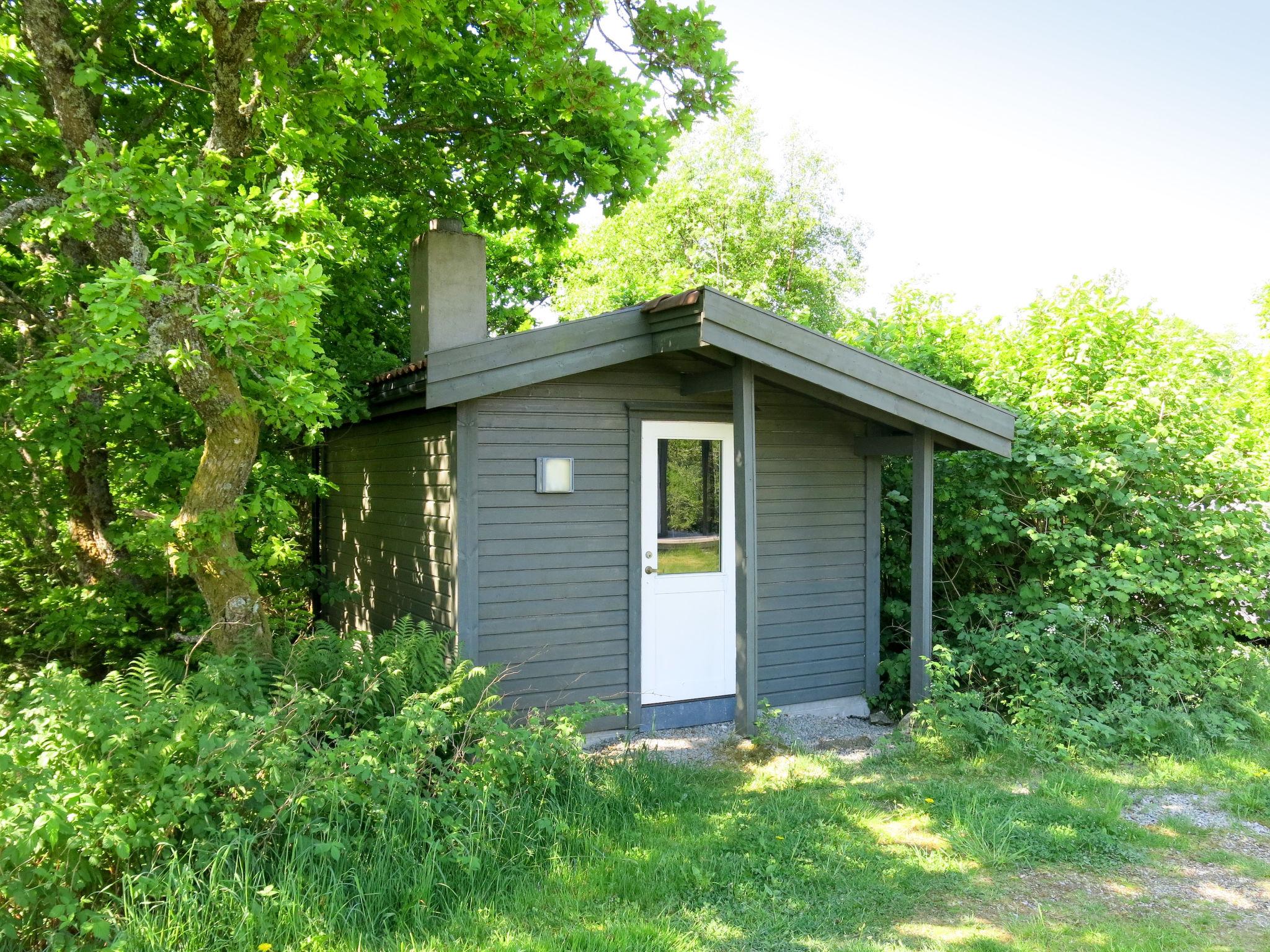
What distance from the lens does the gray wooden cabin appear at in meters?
5.67

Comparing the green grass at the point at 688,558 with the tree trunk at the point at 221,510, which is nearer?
the tree trunk at the point at 221,510

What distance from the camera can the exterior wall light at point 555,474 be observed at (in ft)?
19.2

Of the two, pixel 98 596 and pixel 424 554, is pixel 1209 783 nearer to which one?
pixel 424 554

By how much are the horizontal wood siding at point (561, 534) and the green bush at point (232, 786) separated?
128 centimetres

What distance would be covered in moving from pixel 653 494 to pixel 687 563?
1.92 feet

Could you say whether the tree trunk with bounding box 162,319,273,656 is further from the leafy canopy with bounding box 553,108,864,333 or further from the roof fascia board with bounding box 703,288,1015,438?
the leafy canopy with bounding box 553,108,864,333

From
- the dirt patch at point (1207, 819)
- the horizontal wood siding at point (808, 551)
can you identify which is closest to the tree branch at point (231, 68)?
the horizontal wood siding at point (808, 551)

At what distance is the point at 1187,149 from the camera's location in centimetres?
2900

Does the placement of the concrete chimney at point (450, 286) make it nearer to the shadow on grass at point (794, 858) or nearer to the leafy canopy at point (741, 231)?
the shadow on grass at point (794, 858)

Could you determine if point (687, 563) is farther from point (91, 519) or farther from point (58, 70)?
point (91, 519)

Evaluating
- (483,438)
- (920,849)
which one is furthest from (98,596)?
(920,849)

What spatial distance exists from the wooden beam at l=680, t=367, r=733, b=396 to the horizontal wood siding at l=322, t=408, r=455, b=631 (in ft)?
5.59

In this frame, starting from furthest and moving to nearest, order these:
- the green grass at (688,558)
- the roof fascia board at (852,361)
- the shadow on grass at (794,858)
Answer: the green grass at (688,558) → the roof fascia board at (852,361) → the shadow on grass at (794,858)

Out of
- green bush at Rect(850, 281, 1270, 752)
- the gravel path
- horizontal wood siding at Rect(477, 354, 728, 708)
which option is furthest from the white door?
green bush at Rect(850, 281, 1270, 752)
